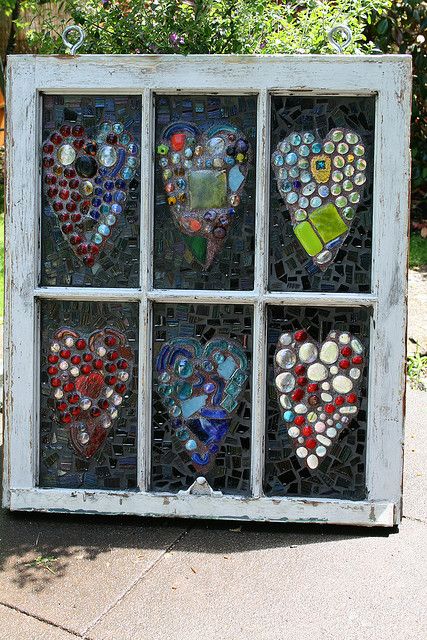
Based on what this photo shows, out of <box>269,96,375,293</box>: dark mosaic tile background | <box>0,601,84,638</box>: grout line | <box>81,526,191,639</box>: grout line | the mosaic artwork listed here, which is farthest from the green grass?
<box>0,601,84,638</box>: grout line

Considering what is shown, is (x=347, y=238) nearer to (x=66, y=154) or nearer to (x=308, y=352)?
(x=308, y=352)

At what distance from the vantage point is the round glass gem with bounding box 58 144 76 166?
2617 mm

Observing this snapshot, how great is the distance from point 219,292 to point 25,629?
3.61 ft

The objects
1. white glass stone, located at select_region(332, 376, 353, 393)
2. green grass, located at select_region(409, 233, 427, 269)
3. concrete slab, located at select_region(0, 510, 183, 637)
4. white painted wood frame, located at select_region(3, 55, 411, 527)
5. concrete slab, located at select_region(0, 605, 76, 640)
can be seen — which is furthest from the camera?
green grass, located at select_region(409, 233, 427, 269)

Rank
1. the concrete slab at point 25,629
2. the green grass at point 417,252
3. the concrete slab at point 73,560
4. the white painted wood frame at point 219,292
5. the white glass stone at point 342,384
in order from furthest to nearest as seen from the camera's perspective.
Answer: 1. the green grass at point 417,252
2. the white glass stone at point 342,384
3. the white painted wood frame at point 219,292
4. the concrete slab at point 73,560
5. the concrete slab at point 25,629

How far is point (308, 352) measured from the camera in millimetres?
2598

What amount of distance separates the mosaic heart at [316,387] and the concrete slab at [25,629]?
2.98 ft

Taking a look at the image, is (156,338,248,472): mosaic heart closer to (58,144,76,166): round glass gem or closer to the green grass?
(58,144,76,166): round glass gem

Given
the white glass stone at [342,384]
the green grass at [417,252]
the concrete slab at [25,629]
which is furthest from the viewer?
the green grass at [417,252]

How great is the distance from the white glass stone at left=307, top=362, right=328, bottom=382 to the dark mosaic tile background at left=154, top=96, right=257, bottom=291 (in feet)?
1.06

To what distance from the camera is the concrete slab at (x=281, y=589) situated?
82.7 inches

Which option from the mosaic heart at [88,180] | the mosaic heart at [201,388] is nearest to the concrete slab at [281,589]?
the mosaic heart at [201,388]

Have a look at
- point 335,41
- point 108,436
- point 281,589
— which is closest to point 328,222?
point 335,41

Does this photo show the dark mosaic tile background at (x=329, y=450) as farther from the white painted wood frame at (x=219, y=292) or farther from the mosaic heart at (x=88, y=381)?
the mosaic heart at (x=88, y=381)
